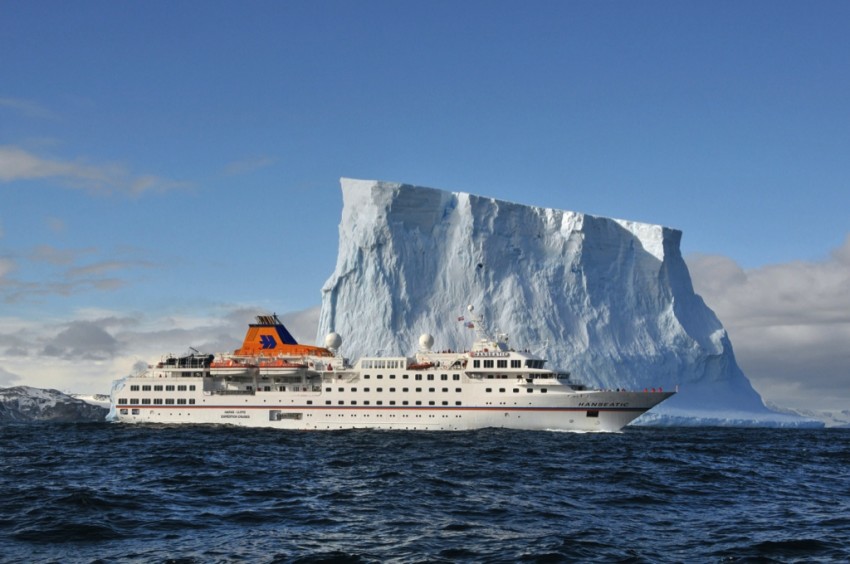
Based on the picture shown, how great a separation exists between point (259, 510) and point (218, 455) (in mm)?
9619

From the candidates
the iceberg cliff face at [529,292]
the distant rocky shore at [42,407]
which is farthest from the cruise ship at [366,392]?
the distant rocky shore at [42,407]

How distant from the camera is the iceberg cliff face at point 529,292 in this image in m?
46.6

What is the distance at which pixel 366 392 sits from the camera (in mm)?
35750

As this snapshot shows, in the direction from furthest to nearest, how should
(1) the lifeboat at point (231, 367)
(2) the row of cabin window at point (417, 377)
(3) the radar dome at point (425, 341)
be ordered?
1. (1) the lifeboat at point (231, 367)
2. (3) the radar dome at point (425, 341)
3. (2) the row of cabin window at point (417, 377)

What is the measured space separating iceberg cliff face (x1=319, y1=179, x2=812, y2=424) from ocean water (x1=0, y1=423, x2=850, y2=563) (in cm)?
2228

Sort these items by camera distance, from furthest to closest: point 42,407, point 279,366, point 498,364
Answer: point 42,407, point 279,366, point 498,364

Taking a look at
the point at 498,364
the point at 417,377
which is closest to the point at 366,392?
the point at 417,377

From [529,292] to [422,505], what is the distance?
3559 centimetres

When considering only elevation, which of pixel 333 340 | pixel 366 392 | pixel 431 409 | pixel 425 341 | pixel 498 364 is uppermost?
pixel 333 340

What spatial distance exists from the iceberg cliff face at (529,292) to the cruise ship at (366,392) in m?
6.97

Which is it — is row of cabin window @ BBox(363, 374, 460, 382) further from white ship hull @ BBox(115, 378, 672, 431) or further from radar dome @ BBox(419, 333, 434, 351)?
radar dome @ BBox(419, 333, 434, 351)

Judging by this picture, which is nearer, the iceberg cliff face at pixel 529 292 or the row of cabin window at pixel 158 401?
the row of cabin window at pixel 158 401

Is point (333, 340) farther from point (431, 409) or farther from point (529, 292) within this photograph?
point (529, 292)

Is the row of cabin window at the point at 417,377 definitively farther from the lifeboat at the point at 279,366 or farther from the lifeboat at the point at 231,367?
the lifeboat at the point at 231,367
